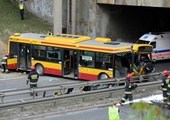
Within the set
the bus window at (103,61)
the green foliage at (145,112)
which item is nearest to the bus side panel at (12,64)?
the bus window at (103,61)

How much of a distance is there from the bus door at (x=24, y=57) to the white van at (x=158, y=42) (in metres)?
8.86

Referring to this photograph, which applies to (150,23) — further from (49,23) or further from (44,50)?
(44,50)

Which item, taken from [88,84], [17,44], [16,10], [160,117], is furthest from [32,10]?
[160,117]

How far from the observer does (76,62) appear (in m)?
21.9

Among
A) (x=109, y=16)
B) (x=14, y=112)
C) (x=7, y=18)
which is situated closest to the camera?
(x=14, y=112)

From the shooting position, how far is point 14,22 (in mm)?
34125

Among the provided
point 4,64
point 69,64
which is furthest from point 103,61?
point 4,64

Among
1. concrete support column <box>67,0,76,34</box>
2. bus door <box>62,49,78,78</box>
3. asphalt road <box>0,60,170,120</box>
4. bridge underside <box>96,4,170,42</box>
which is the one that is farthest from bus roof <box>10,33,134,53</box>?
bridge underside <box>96,4,170,42</box>

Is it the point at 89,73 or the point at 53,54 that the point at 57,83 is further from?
the point at 53,54

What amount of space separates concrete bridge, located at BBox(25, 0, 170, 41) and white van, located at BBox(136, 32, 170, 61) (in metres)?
2.13

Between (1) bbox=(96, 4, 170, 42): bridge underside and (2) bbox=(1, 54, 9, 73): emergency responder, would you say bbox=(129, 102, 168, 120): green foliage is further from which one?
(1) bbox=(96, 4, 170, 42): bridge underside

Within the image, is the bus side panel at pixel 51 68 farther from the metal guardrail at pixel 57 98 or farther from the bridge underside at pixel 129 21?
the bridge underside at pixel 129 21

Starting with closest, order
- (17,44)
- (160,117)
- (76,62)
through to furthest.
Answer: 1. (160,117)
2. (76,62)
3. (17,44)

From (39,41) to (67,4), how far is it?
945cm
